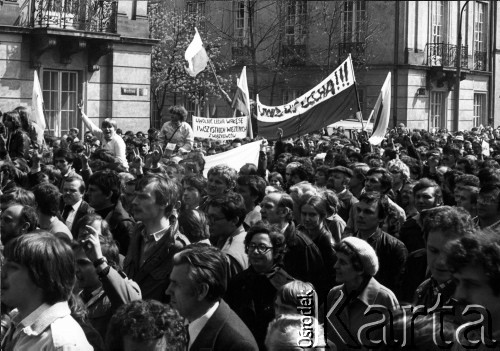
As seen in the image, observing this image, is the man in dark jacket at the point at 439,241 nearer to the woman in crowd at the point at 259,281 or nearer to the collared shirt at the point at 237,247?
the woman in crowd at the point at 259,281

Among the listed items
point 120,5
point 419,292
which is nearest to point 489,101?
point 120,5

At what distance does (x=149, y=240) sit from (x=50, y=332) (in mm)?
2392

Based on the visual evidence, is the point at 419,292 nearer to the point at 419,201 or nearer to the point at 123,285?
the point at 123,285

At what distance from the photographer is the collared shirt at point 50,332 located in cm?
383

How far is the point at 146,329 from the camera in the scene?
3650 millimetres

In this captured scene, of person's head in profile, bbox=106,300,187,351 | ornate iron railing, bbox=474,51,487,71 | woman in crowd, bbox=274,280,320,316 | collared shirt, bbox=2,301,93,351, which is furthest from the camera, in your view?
ornate iron railing, bbox=474,51,487,71

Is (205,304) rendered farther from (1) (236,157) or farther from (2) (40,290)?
(1) (236,157)

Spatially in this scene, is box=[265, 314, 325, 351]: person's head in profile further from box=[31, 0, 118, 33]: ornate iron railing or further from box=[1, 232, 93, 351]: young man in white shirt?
box=[31, 0, 118, 33]: ornate iron railing

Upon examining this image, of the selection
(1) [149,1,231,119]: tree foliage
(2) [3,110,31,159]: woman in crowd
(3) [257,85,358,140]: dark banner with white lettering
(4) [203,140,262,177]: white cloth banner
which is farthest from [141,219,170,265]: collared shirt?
(1) [149,1,231,119]: tree foliage

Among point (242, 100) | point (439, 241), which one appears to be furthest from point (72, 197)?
point (242, 100)

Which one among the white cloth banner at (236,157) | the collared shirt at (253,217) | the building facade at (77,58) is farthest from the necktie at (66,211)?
the building facade at (77,58)

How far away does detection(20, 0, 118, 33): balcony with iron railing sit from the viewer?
2253 centimetres

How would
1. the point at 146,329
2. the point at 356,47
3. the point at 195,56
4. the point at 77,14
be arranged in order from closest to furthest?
the point at 146,329
the point at 195,56
the point at 77,14
the point at 356,47

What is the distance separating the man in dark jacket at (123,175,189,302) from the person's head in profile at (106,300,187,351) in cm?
215
